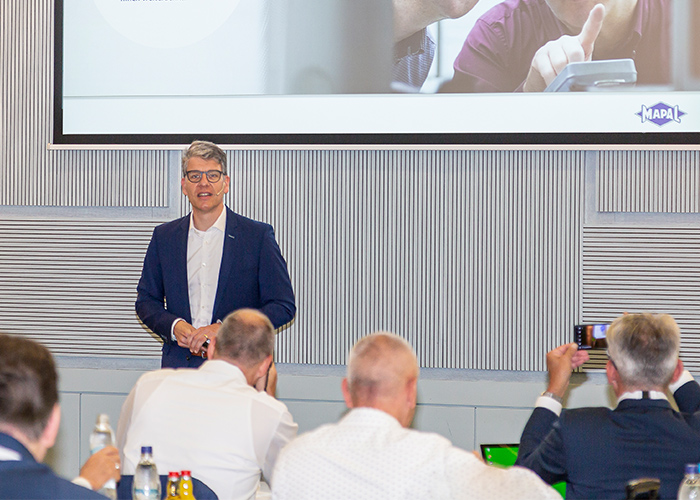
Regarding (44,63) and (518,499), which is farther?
(44,63)

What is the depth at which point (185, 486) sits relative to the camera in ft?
6.46

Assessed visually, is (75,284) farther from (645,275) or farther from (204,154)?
(645,275)

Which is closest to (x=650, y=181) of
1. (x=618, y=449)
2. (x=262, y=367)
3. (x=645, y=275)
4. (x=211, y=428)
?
(x=645, y=275)

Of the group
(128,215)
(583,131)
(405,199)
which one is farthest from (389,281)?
(128,215)

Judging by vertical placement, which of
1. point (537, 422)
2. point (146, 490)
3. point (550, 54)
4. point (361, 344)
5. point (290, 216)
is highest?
point (550, 54)

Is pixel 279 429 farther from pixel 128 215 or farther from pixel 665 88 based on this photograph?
pixel 665 88

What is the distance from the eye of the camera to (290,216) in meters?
4.27

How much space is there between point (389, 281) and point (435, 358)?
0.49 m

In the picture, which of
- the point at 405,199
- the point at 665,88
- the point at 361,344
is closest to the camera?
the point at 361,344

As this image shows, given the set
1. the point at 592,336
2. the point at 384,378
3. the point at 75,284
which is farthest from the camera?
the point at 75,284

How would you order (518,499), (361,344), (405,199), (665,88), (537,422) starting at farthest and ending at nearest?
(405,199)
(665,88)
(537,422)
(361,344)
(518,499)

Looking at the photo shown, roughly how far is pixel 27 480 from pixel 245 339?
1046mm

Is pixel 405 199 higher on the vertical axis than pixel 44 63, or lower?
lower

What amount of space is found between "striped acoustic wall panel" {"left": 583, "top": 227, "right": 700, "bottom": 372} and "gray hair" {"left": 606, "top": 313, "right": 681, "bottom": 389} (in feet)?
6.37
